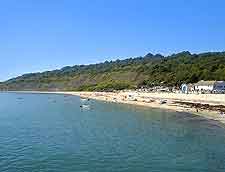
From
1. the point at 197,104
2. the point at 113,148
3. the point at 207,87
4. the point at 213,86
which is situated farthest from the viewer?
the point at 207,87

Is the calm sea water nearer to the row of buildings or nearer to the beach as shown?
the beach

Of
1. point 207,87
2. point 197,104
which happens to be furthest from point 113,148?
point 207,87

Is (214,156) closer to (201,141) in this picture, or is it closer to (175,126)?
(201,141)

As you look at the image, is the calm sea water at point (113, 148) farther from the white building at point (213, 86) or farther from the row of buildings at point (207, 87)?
the white building at point (213, 86)

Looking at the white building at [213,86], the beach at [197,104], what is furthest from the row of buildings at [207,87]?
the beach at [197,104]

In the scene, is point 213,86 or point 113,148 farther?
point 213,86

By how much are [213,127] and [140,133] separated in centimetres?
984

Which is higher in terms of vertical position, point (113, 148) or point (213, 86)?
point (213, 86)

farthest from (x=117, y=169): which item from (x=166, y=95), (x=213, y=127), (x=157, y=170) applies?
(x=166, y=95)

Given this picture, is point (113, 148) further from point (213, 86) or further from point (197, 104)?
point (213, 86)

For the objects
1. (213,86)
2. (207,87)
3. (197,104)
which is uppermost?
(213,86)

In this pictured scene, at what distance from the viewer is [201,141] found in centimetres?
3697

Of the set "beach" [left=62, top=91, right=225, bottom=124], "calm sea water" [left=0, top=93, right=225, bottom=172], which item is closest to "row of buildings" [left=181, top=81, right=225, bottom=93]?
"beach" [left=62, top=91, right=225, bottom=124]

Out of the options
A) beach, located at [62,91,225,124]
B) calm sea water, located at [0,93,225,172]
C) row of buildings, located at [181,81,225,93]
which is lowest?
calm sea water, located at [0,93,225,172]
